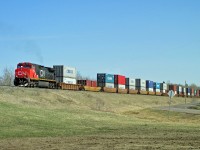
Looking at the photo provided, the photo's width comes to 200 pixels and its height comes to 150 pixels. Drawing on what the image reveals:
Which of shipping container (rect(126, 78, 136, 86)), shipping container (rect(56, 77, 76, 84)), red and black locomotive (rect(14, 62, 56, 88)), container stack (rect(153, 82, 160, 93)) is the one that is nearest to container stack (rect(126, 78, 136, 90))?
shipping container (rect(126, 78, 136, 86))

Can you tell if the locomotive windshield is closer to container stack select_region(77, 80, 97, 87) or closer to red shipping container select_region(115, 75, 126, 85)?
container stack select_region(77, 80, 97, 87)

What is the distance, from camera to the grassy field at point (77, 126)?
15.8 meters

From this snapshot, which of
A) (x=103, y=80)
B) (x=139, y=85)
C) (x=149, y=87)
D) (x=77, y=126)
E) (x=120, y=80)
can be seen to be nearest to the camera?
(x=77, y=126)

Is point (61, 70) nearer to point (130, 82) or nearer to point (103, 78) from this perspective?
point (103, 78)

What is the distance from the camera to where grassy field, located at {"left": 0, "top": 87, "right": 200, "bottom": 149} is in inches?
623

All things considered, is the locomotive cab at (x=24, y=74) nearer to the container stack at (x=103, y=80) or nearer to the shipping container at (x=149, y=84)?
the container stack at (x=103, y=80)

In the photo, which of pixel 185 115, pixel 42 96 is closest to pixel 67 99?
pixel 42 96

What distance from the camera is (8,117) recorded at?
988 inches

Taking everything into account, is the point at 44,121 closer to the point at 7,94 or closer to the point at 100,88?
the point at 7,94

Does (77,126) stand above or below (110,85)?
below

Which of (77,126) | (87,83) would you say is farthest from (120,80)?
(77,126)

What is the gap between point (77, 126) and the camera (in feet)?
83.0

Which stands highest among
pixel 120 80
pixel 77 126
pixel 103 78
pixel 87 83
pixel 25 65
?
pixel 25 65

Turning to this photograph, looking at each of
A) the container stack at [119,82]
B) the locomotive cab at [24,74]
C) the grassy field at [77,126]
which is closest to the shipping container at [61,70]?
the grassy field at [77,126]
